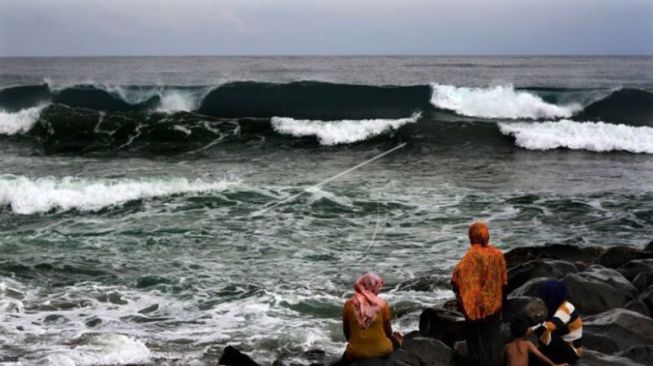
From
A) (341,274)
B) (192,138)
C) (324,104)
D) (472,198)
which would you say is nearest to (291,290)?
(341,274)

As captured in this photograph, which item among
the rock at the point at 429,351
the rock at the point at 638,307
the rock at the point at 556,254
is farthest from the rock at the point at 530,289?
the rock at the point at 556,254

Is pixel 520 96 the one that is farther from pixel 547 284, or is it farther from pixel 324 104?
pixel 547 284

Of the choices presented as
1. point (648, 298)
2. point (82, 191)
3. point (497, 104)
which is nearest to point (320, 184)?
point (82, 191)

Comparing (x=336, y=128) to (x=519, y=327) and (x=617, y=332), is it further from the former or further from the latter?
(x=519, y=327)

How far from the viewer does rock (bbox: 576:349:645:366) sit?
588cm

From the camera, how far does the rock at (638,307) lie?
23.7 feet

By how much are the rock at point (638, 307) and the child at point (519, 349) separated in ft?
6.14

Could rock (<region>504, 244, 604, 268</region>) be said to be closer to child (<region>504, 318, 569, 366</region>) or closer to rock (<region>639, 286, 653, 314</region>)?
rock (<region>639, 286, 653, 314</region>)

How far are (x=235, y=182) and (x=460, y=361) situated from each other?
11.6 m

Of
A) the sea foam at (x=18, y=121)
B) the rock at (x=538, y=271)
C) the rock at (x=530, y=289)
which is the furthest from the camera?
the sea foam at (x=18, y=121)

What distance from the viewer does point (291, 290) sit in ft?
32.5

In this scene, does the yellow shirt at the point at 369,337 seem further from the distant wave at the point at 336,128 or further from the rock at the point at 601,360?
the distant wave at the point at 336,128

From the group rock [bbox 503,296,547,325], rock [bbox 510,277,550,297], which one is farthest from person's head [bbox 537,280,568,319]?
rock [bbox 510,277,550,297]

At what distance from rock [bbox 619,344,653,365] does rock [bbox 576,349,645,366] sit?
0.33 ft
